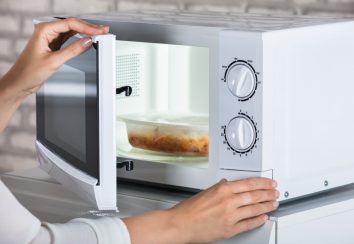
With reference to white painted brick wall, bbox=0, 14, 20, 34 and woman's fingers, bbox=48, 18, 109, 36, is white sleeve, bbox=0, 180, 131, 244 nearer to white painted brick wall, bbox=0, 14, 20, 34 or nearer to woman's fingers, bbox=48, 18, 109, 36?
woman's fingers, bbox=48, 18, 109, 36

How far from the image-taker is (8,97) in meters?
1.41

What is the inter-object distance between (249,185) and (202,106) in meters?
0.27

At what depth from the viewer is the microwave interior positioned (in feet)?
4.81

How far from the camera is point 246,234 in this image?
1287 millimetres

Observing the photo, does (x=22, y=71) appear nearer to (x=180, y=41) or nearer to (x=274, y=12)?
(x=180, y=41)

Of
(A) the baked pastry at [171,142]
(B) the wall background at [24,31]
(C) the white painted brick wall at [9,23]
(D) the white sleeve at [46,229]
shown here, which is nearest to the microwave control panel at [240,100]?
(A) the baked pastry at [171,142]

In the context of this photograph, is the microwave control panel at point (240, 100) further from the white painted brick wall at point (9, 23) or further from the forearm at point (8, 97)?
the white painted brick wall at point (9, 23)

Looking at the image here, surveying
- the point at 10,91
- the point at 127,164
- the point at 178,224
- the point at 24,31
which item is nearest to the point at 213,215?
the point at 178,224

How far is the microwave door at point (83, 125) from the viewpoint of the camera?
47.3 inches

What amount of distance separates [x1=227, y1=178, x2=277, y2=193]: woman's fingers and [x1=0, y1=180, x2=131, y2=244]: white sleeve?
17cm

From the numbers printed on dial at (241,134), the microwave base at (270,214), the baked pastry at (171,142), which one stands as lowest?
the microwave base at (270,214)

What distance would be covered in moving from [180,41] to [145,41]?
0.08 metres

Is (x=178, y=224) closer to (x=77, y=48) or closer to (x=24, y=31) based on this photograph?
(x=77, y=48)

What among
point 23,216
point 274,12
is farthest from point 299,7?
point 23,216
